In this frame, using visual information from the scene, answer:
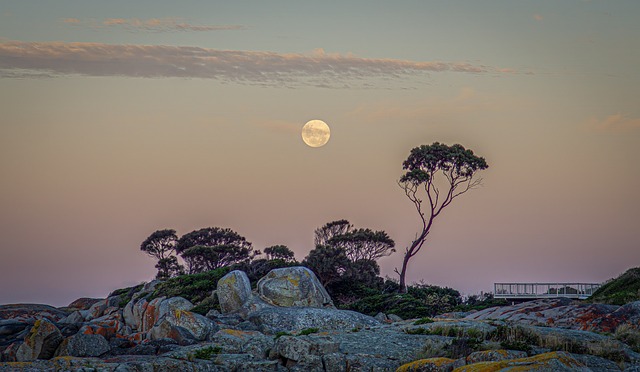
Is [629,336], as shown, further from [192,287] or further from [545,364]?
[192,287]

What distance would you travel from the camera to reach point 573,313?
4909 centimetres

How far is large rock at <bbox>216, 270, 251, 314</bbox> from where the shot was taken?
64000 mm

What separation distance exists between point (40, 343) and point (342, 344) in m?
16.2

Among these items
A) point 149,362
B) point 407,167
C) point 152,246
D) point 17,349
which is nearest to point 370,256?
point 407,167

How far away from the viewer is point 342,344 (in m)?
39.9

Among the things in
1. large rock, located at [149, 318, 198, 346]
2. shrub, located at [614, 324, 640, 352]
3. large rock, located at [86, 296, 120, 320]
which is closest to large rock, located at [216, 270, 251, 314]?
large rock, located at [149, 318, 198, 346]

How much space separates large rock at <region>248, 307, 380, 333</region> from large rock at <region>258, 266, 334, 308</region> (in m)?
6.02

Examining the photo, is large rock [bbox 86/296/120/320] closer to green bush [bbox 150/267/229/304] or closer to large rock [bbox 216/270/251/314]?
green bush [bbox 150/267/229/304]

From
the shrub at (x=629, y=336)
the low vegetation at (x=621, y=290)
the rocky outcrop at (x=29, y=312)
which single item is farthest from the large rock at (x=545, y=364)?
the rocky outcrop at (x=29, y=312)

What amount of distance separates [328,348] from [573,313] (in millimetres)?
18620

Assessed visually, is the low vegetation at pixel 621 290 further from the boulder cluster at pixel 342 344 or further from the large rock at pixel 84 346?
the large rock at pixel 84 346

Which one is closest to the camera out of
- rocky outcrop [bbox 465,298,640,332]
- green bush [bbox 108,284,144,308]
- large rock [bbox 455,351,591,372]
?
large rock [bbox 455,351,591,372]

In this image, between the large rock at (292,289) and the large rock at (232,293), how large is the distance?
54.9 inches

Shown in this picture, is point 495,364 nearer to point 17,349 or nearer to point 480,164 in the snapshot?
point 17,349
